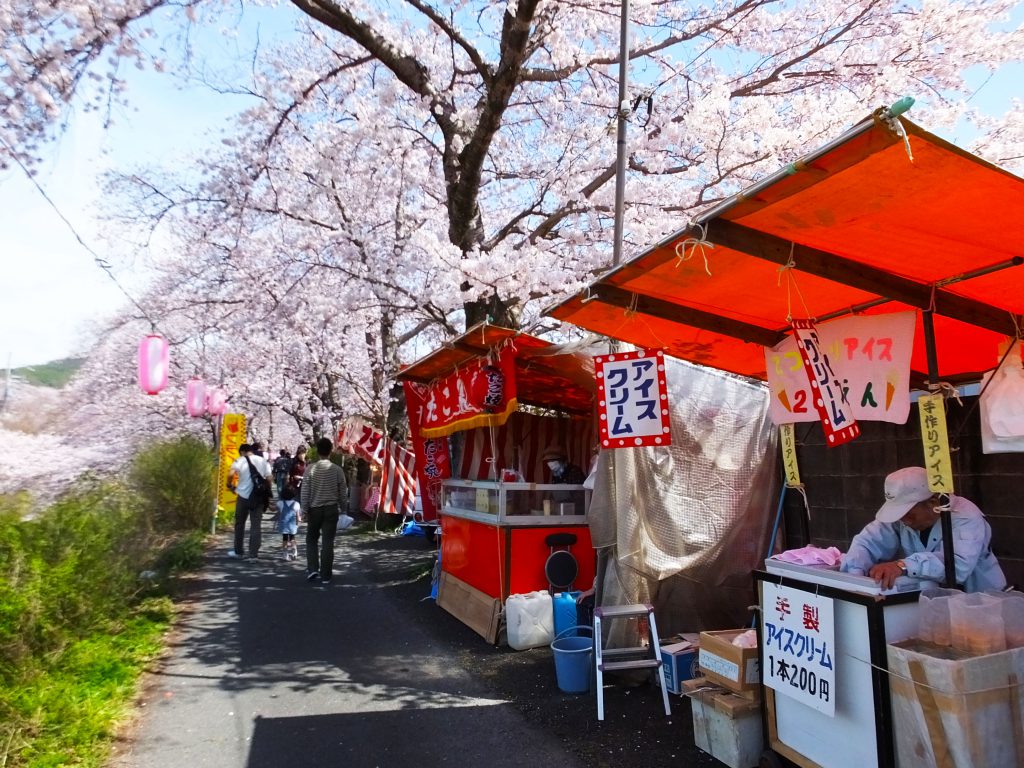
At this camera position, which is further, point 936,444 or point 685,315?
point 685,315

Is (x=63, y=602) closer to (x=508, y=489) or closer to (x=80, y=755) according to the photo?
(x=80, y=755)

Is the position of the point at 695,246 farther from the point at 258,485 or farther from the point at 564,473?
the point at 258,485

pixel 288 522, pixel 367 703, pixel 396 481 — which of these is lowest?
pixel 367 703

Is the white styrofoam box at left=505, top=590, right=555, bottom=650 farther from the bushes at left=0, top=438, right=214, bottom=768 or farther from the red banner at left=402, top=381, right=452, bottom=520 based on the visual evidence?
the red banner at left=402, top=381, right=452, bottom=520

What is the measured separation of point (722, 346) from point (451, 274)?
563 cm

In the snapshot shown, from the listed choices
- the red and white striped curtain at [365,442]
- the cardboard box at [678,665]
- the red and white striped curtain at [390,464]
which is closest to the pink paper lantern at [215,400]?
the red and white striped curtain at [365,442]

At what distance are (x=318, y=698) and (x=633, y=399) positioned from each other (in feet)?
12.4

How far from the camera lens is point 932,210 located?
3.43 meters

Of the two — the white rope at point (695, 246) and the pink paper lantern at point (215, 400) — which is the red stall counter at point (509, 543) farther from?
the pink paper lantern at point (215, 400)

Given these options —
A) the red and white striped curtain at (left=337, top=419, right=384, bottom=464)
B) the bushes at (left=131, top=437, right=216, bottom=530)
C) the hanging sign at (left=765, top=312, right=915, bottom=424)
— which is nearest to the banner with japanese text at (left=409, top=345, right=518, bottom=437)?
the hanging sign at (left=765, top=312, right=915, bottom=424)

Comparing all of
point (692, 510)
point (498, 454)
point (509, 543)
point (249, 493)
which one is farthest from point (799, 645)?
point (249, 493)

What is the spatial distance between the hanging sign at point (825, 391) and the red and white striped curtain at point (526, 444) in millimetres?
5505

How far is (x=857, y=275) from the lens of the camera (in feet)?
14.5

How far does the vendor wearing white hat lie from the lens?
3.94m
